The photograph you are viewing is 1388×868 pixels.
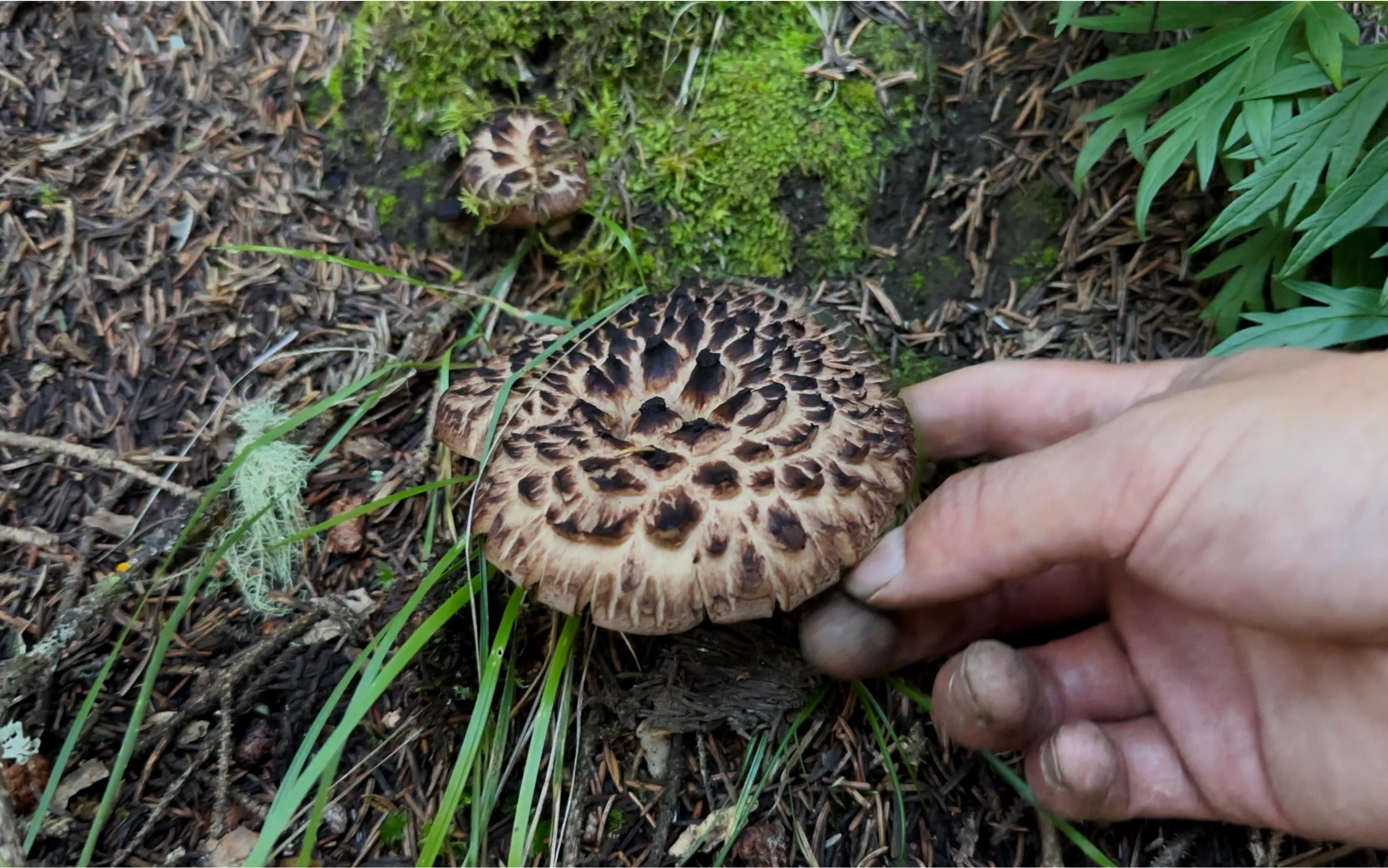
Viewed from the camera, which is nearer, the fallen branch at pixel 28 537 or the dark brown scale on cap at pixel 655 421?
the dark brown scale on cap at pixel 655 421

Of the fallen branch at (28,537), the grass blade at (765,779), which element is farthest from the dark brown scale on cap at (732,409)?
the fallen branch at (28,537)

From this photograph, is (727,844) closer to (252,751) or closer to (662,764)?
(662,764)

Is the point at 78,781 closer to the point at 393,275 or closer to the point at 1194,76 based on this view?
the point at 393,275

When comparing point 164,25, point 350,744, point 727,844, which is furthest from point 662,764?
point 164,25

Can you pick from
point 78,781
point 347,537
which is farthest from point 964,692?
point 78,781

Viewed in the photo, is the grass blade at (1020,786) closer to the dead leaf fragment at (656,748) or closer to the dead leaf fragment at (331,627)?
the dead leaf fragment at (656,748)

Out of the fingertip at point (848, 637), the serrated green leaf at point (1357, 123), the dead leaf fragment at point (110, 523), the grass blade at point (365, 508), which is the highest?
the serrated green leaf at point (1357, 123)
